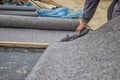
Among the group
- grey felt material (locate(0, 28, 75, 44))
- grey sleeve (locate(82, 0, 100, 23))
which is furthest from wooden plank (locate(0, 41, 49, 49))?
grey sleeve (locate(82, 0, 100, 23))

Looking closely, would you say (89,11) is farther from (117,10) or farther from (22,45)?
(22,45)

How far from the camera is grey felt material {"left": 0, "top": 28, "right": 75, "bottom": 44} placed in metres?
2.68

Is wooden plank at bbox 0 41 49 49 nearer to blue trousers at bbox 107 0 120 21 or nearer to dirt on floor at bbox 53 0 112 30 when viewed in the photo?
blue trousers at bbox 107 0 120 21

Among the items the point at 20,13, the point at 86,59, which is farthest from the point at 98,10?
the point at 86,59

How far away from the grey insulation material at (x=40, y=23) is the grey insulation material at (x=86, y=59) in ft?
3.51

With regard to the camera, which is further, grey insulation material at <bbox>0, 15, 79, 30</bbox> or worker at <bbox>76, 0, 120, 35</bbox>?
grey insulation material at <bbox>0, 15, 79, 30</bbox>

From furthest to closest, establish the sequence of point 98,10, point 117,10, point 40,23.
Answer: point 98,10 → point 40,23 → point 117,10

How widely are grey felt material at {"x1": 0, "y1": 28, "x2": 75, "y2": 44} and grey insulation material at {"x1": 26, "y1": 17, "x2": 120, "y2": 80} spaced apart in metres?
0.71

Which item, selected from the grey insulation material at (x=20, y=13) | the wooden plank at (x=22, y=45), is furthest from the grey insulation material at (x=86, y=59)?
the grey insulation material at (x=20, y=13)

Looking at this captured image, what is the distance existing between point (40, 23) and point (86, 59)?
1586mm

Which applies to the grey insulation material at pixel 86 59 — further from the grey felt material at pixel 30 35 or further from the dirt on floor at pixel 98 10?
the dirt on floor at pixel 98 10

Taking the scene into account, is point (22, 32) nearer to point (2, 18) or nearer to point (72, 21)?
point (2, 18)

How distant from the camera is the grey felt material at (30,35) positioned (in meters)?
2.68

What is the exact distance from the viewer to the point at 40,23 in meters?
3.12
